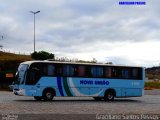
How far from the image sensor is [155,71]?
608 feet

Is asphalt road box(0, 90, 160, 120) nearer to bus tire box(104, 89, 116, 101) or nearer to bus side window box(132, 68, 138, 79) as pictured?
bus tire box(104, 89, 116, 101)

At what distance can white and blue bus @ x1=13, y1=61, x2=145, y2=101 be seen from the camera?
1298 inches

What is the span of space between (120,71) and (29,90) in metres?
8.06

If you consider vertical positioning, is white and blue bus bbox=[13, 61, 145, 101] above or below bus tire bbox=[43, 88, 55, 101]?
above

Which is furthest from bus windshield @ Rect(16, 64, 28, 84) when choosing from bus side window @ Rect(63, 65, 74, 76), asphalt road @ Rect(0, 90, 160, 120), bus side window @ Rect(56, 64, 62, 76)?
asphalt road @ Rect(0, 90, 160, 120)

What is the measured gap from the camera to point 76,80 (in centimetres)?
3466

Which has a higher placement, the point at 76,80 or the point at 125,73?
the point at 125,73

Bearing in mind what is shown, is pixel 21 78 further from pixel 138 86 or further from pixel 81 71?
pixel 138 86

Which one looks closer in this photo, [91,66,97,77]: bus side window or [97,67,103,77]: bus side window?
[91,66,97,77]: bus side window

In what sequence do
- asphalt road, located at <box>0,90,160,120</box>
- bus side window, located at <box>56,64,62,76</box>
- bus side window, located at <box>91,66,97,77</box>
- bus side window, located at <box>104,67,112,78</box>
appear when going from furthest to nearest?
bus side window, located at <box>104,67,112,78</box> < bus side window, located at <box>91,66,97,77</box> < bus side window, located at <box>56,64,62,76</box> < asphalt road, located at <box>0,90,160,120</box>

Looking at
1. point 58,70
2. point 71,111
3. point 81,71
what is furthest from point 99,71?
point 71,111

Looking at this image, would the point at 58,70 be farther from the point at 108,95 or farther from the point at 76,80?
the point at 108,95

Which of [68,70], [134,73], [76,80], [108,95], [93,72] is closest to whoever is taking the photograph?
[68,70]

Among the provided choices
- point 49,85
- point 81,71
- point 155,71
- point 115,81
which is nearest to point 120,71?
point 115,81
